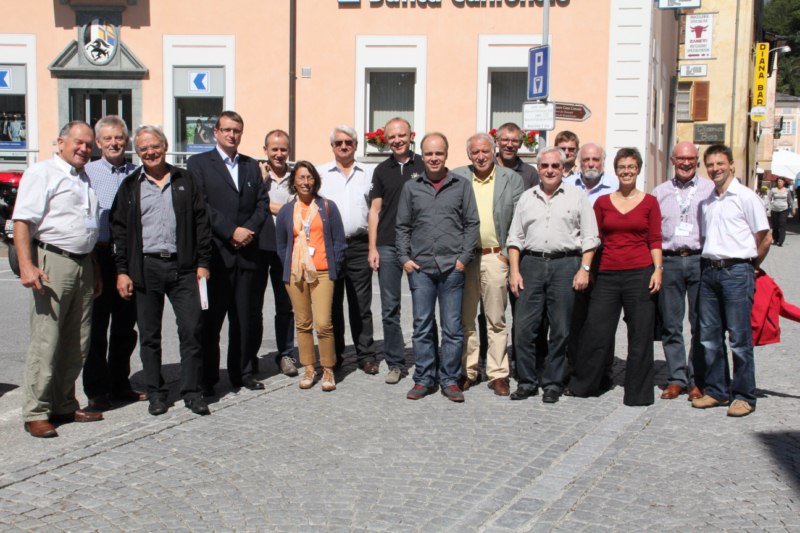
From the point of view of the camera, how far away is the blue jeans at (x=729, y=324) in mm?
6648

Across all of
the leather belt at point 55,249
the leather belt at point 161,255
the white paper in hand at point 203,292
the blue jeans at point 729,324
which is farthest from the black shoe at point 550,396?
the leather belt at point 55,249

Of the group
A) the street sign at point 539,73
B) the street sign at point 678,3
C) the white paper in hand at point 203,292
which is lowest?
the white paper in hand at point 203,292

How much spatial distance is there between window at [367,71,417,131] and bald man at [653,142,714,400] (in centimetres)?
1349

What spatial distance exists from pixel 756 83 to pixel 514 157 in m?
38.5

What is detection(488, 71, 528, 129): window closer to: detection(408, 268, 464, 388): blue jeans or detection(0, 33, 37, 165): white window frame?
detection(0, 33, 37, 165): white window frame

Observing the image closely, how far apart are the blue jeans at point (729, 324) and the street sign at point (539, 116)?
7665mm

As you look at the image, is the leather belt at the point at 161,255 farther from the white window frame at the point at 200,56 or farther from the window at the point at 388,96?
the white window frame at the point at 200,56

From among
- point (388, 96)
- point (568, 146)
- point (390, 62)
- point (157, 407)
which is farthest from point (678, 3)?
point (157, 407)

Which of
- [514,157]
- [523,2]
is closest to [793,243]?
[523,2]

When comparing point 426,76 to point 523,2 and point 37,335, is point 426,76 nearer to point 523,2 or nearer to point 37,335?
point 523,2

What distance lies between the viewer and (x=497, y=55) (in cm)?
1975

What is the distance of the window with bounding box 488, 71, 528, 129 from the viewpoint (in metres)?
20.2

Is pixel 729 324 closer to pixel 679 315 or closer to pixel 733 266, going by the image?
pixel 733 266

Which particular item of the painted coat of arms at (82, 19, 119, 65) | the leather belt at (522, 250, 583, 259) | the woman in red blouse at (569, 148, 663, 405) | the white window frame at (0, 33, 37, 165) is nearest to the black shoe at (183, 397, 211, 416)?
the leather belt at (522, 250, 583, 259)
